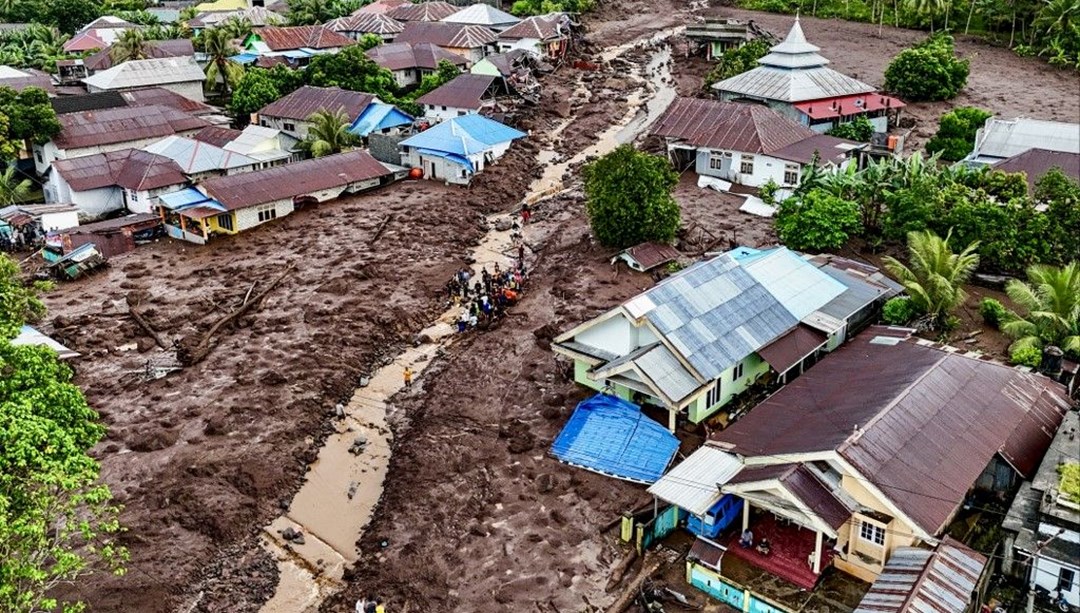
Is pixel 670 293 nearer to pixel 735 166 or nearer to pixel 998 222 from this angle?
pixel 998 222

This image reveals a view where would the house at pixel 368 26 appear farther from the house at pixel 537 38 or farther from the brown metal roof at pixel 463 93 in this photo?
the brown metal roof at pixel 463 93

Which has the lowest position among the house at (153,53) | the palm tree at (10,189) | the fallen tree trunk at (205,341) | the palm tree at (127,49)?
the fallen tree trunk at (205,341)

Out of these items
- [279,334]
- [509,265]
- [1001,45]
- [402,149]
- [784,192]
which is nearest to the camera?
[279,334]

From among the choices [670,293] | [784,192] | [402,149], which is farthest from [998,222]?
[402,149]

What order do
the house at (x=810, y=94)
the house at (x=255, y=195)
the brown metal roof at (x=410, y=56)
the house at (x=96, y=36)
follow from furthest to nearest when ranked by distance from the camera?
1. the house at (x=96, y=36)
2. the brown metal roof at (x=410, y=56)
3. the house at (x=810, y=94)
4. the house at (x=255, y=195)

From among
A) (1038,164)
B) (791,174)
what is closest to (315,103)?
(791,174)

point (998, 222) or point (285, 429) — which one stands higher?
point (998, 222)

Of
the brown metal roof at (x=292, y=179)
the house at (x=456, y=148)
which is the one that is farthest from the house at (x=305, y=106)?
the brown metal roof at (x=292, y=179)
